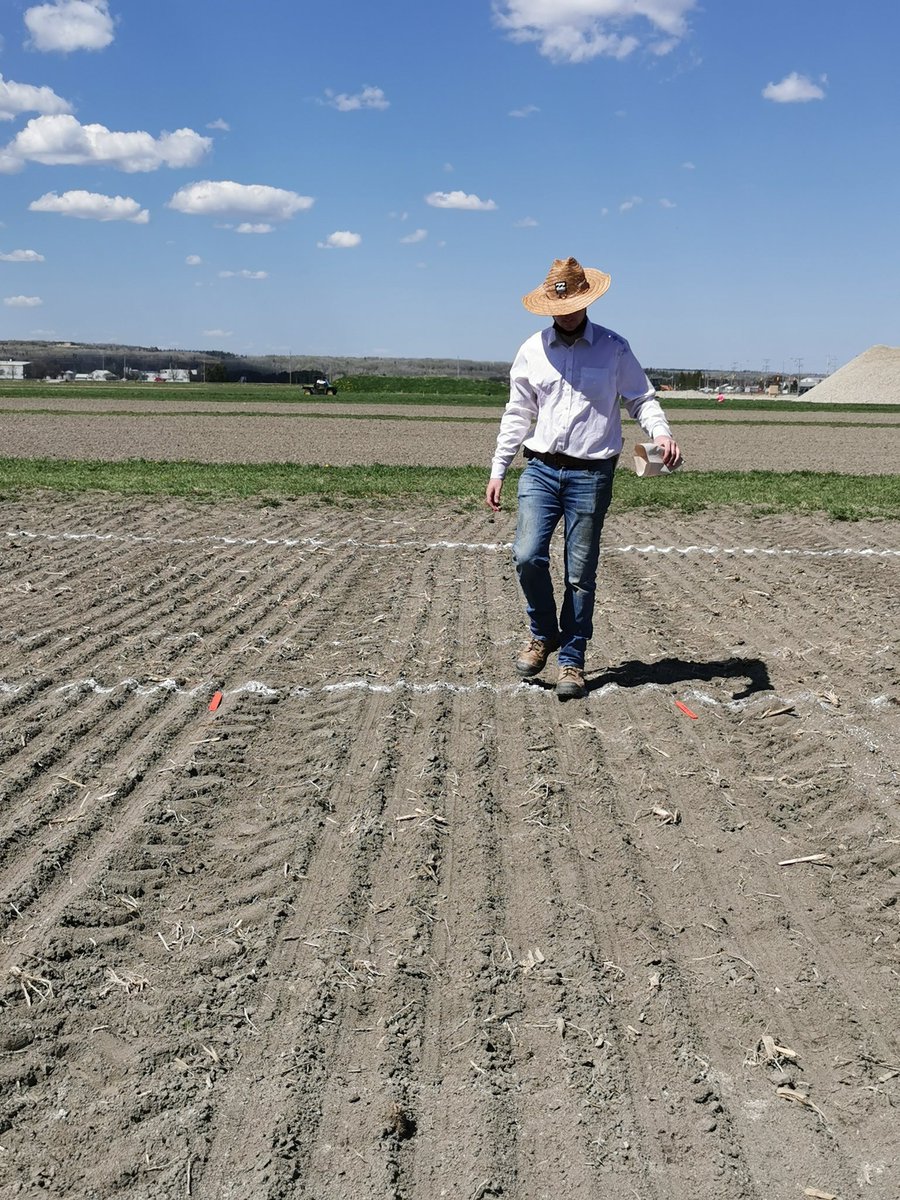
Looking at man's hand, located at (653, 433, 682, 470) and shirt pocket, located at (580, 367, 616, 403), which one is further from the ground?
shirt pocket, located at (580, 367, 616, 403)

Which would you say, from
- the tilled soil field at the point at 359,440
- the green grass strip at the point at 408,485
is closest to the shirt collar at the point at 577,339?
the green grass strip at the point at 408,485

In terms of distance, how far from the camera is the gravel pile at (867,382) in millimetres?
73688

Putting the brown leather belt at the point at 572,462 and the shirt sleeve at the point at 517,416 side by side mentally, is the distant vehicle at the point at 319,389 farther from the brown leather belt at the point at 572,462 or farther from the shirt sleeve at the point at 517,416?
the brown leather belt at the point at 572,462

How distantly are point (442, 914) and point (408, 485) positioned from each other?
1344 centimetres

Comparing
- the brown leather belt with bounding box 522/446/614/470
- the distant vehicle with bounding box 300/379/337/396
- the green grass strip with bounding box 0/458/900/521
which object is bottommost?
the green grass strip with bounding box 0/458/900/521

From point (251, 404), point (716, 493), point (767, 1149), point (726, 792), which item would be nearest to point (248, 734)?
point (726, 792)

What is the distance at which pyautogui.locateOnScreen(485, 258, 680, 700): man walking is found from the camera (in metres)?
5.91

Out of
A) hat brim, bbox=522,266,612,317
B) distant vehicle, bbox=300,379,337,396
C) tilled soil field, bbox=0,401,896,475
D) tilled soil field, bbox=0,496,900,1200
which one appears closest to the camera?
tilled soil field, bbox=0,496,900,1200

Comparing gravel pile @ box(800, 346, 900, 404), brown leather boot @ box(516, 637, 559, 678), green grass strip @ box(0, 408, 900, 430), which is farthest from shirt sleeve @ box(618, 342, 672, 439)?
gravel pile @ box(800, 346, 900, 404)

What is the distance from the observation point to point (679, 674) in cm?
677

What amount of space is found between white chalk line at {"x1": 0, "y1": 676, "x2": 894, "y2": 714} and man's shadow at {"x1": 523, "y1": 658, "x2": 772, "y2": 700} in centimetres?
8

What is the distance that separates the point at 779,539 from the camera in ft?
39.4

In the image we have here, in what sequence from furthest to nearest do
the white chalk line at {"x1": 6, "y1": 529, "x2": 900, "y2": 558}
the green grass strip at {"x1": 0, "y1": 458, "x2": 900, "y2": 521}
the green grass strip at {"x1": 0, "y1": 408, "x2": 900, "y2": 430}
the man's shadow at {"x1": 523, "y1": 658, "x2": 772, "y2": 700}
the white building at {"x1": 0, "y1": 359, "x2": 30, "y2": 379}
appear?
the white building at {"x1": 0, "y1": 359, "x2": 30, "y2": 379}, the green grass strip at {"x1": 0, "y1": 408, "x2": 900, "y2": 430}, the green grass strip at {"x1": 0, "y1": 458, "x2": 900, "y2": 521}, the white chalk line at {"x1": 6, "y1": 529, "x2": 900, "y2": 558}, the man's shadow at {"x1": 523, "y1": 658, "x2": 772, "y2": 700}

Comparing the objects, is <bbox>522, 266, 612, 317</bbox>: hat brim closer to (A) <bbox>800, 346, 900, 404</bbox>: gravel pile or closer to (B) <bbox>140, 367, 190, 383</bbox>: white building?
(A) <bbox>800, 346, 900, 404</bbox>: gravel pile
